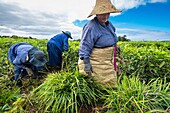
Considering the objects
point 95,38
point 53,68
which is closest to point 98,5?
point 95,38

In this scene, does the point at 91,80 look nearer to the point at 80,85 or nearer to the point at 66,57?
the point at 80,85

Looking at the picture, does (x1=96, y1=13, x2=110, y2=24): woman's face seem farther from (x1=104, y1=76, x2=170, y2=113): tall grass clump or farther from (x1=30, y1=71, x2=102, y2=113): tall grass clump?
(x1=104, y1=76, x2=170, y2=113): tall grass clump

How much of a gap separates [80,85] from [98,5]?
1.23 metres

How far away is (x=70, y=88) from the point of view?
13.3 feet

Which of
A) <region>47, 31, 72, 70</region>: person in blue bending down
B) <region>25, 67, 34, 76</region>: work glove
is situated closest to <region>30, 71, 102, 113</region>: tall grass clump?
<region>25, 67, 34, 76</region>: work glove

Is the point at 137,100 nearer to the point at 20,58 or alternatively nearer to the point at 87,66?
the point at 87,66

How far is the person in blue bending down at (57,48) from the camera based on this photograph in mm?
7207

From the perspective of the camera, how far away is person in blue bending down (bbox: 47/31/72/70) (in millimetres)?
7207

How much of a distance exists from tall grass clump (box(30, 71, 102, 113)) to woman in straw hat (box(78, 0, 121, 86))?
0.58 feet

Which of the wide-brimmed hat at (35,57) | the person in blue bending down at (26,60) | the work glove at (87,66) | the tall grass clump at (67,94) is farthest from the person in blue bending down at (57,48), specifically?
the work glove at (87,66)

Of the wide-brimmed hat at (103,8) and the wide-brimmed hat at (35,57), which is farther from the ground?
the wide-brimmed hat at (103,8)

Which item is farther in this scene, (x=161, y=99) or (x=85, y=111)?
(x=85, y=111)

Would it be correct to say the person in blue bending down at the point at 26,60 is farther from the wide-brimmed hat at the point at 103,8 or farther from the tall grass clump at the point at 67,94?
the wide-brimmed hat at the point at 103,8

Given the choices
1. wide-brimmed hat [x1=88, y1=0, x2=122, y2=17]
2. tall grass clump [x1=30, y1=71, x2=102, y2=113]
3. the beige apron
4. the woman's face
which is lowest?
tall grass clump [x1=30, y1=71, x2=102, y2=113]
